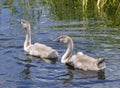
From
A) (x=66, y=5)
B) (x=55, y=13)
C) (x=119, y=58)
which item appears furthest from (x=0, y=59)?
(x=66, y=5)

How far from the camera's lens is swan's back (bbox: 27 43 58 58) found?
1288cm

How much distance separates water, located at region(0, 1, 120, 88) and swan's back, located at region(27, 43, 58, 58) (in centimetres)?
20

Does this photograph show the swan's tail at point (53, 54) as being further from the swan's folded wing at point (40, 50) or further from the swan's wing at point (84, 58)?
the swan's wing at point (84, 58)

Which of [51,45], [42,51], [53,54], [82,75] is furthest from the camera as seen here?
[51,45]

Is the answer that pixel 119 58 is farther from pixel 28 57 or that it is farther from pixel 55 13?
pixel 55 13

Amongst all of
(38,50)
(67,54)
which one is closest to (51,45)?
(38,50)

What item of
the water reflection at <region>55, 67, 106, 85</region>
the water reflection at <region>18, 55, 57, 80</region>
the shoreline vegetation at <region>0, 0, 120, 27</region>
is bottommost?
the water reflection at <region>55, 67, 106, 85</region>

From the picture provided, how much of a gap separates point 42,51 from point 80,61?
1.39 m

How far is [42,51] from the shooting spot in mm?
13148

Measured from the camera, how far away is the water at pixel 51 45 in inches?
427

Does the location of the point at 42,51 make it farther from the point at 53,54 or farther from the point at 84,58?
the point at 84,58

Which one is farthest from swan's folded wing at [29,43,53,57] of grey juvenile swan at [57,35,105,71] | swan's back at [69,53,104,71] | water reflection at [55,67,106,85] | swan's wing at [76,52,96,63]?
water reflection at [55,67,106,85]

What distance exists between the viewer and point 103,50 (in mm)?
13078

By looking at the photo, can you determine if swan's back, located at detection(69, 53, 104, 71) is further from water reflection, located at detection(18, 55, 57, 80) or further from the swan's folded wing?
the swan's folded wing
